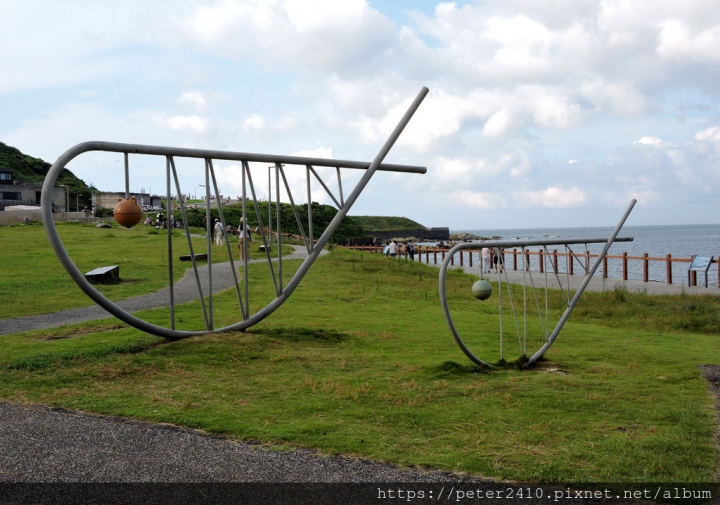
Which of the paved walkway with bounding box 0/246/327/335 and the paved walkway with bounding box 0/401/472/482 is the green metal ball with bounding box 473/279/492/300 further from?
the paved walkway with bounding box 0/246/327/335

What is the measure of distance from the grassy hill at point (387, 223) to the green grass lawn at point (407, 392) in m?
120

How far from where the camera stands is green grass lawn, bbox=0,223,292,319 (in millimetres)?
14201

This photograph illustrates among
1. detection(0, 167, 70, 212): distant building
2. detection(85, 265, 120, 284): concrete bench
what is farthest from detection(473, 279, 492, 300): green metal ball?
detection(0, 167, 70, 212): distant building

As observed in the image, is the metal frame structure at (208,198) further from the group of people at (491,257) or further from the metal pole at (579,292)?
the metal pole at (579,292)

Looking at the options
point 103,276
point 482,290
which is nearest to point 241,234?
point 103,276

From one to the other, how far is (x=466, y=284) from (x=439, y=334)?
32.7ft

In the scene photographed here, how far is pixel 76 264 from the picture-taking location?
71.9 ft

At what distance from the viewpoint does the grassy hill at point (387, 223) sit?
13312cm

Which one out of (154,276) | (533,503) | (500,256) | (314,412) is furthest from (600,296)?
(533,503)

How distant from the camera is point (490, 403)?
6.35 metres

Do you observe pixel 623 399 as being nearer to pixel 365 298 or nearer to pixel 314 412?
pixel 314 412

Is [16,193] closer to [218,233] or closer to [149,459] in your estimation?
[218,233]

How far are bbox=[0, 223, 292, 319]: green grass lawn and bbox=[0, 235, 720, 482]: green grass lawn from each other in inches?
150

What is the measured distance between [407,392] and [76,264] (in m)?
18.0
